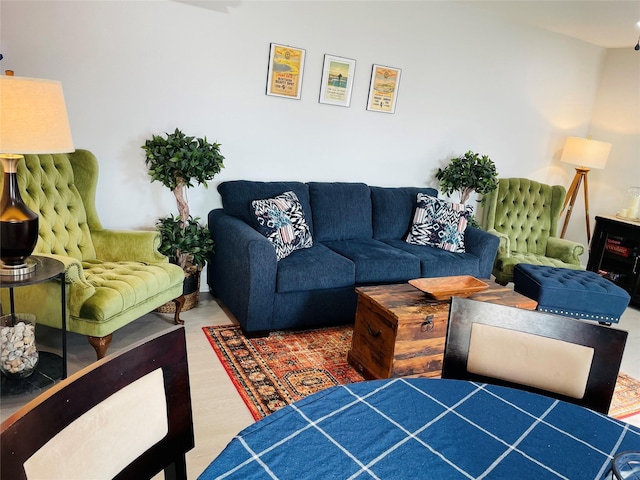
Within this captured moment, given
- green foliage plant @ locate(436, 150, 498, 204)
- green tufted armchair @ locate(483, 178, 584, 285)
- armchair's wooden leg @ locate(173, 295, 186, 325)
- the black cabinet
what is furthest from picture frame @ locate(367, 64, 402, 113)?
the black cabinet

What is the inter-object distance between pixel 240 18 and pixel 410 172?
77.1 inches

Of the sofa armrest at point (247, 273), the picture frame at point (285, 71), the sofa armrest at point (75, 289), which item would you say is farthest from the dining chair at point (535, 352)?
the picture frame at point (285, 71)

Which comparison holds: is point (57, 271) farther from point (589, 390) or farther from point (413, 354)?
point (589, 390)

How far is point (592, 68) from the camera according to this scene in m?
5.02

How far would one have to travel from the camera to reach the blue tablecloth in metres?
0.84

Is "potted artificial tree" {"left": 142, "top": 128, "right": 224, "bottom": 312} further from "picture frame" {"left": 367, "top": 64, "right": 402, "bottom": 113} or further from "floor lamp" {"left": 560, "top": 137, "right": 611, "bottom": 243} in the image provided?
"floor lamp" {"left": 560, "top": 137, "right": 611, "bottom": 243}

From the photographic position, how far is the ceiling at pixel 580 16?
146 inches

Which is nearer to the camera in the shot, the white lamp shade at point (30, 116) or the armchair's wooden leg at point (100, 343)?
the white lamp shade at point (30, 116)

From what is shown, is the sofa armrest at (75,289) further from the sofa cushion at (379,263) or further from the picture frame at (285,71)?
→ the picture frame at (285,71)

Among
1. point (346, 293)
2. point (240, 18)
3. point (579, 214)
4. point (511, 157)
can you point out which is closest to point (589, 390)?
point (346, 293)

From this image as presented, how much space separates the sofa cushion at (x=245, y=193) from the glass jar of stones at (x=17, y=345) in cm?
147

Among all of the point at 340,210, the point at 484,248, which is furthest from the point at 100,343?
the point at 484,248

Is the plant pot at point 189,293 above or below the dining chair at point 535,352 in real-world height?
below

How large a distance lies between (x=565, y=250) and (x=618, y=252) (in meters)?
0.81
